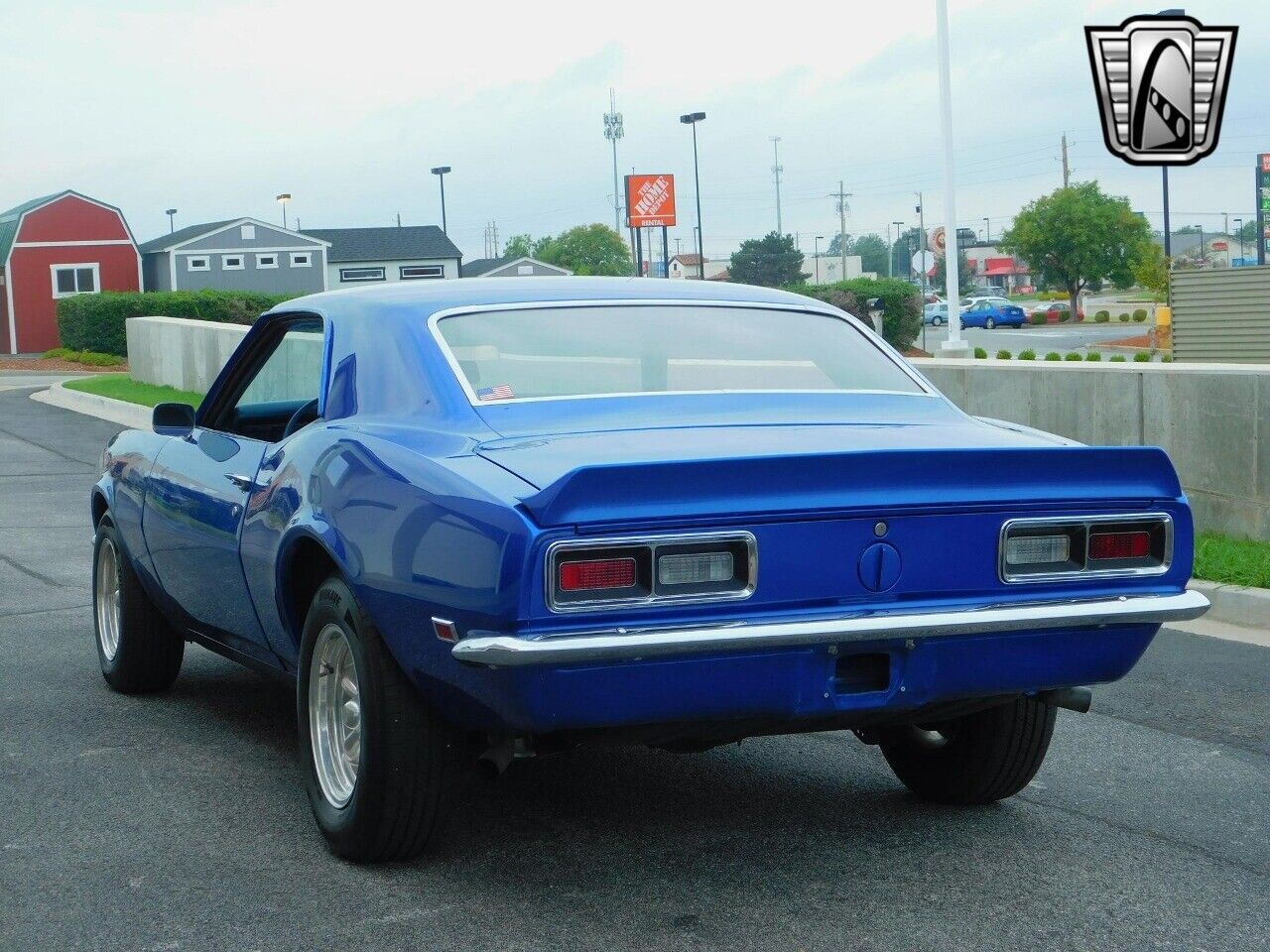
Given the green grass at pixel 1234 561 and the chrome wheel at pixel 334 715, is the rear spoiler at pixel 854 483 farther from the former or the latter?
the green grass at pixel 1234 561

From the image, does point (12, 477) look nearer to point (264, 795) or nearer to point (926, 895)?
point (264, 795)

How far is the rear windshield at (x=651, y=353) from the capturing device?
4.70 metres

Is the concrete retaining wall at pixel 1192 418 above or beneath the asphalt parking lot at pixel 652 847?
above

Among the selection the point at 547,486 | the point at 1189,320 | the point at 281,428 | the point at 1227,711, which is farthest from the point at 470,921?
the point at 1189,320

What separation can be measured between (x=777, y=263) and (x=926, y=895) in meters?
96.1

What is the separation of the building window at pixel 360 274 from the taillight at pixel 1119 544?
79.1m

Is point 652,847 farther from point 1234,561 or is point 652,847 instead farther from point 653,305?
point 1234,561

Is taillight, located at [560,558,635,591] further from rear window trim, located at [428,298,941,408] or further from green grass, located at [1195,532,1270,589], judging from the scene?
green grass, located at [1195,532,1270,589]

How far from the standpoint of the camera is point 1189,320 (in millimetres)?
23578

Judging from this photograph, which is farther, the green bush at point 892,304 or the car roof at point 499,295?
the green bush at point 892,304

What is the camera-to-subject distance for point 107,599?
681 centimetres

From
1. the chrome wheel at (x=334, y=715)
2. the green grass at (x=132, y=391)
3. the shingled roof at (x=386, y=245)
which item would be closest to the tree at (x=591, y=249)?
the shingled roof at (x=386, y=245)

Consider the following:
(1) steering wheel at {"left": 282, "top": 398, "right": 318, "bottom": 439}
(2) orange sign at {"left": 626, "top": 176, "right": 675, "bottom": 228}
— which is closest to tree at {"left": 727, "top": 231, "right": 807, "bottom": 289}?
(2) orange sign at {"left": 626, "top": 176, "right": 675, "bottom": 228}

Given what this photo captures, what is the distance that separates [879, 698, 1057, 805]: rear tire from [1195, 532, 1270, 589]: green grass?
4280 mm
